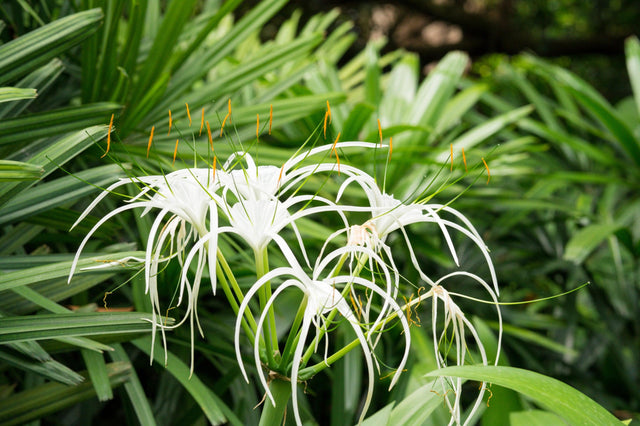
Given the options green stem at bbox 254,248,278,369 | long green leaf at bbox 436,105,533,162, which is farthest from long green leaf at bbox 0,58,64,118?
long green leaf at bbox 436,105,533,162

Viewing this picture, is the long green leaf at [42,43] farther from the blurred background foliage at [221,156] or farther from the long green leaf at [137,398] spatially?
the long green leaf at [137,398]

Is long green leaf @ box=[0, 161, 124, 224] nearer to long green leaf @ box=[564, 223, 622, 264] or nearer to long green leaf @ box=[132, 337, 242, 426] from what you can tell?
long green leaf @ box=[132, 337, 242, 426]

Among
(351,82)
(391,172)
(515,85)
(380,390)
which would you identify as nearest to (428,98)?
(391,172)

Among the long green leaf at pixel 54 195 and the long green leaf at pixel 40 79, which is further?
the long green leaf at pixel 40 79

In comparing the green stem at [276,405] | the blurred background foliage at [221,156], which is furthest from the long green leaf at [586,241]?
the green stem at [276,405]

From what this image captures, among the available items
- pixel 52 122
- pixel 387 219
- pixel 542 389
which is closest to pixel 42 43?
pixel 52 122

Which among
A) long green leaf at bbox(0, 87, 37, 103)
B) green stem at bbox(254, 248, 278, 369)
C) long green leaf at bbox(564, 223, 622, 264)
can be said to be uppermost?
long green leaf at bbox(0, 87, 37, 103)

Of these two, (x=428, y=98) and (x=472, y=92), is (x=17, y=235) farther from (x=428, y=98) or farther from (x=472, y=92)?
(x=472, y=92)
